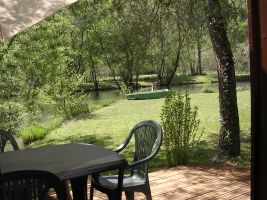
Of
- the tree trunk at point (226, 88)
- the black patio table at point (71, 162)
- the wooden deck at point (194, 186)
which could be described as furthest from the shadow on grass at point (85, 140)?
the black patio table at point (71, 162)

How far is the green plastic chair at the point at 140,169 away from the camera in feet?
9.72

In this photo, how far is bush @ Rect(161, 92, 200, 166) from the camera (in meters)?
5.75

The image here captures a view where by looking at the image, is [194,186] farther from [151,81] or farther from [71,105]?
[151,81]

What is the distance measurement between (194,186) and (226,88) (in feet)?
6.77

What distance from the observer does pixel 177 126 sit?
19.1 feet

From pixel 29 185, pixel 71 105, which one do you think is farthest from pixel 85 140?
pixel 29 185

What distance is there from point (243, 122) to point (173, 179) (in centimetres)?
620

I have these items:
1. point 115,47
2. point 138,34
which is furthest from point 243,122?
point 115,47

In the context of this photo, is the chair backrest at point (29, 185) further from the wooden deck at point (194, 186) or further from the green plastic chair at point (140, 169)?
the wooden deck at point (194, 186)

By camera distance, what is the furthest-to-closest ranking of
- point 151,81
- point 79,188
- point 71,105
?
1. point 151,81
2. point 71,105
3. point 79,188

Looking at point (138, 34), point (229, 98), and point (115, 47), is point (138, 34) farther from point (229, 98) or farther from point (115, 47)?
point (115, 47)

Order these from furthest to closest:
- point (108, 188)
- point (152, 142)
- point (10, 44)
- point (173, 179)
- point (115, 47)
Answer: point (115, 47) → point (10, 44) → point (173, 179) → point (152, 142) → point (108, 188)

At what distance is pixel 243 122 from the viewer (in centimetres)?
1049

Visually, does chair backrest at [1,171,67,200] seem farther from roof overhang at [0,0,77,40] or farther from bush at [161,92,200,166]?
bush at [161,92,200,166]
